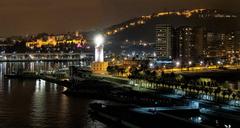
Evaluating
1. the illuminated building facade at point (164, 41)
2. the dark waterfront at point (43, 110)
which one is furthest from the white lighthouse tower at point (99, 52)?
the illuminated building facade at point (164, 41)

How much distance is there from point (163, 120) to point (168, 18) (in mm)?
54801

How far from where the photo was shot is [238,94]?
14062 mm

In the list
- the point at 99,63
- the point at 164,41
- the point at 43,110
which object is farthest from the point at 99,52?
the point at 164,41

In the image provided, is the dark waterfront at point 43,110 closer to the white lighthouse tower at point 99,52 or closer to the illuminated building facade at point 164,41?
the white lighthouse tower at point 99,52

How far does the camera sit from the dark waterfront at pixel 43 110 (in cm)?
1109

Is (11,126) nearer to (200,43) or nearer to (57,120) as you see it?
(57,120)

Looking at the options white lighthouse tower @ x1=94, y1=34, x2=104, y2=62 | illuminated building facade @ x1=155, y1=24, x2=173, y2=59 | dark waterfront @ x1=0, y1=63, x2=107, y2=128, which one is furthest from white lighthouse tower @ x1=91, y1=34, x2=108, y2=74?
illuminated building facade @ x1=155, y1=24, x2=173, y2=59

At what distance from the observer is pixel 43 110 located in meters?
13.1

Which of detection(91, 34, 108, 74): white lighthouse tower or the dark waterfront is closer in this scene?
the dark waterfront

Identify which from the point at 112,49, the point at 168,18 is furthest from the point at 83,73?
the point at 168,18

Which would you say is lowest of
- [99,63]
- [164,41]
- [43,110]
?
[43,110]

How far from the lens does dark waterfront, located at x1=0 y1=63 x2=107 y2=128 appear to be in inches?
437

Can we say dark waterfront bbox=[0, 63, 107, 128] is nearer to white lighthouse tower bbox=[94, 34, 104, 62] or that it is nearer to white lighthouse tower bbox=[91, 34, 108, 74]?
white lighthouse tower bbox=[91, 34, 108, 74]

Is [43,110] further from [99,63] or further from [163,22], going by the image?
[163,22]
